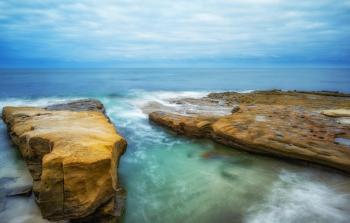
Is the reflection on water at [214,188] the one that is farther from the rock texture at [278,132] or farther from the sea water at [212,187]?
the rock texture at [278,132]

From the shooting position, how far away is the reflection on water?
5512 mm

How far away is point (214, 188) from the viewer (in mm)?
6746

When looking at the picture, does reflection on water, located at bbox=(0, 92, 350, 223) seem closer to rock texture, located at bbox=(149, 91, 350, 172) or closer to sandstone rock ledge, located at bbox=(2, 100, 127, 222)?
rock texture, located at bbox=(149, 91, 350, 172)

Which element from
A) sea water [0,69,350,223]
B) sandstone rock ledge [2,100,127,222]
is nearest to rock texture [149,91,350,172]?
sea water [0,69,350,223]

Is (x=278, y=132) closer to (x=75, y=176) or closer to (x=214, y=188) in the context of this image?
(x=214, y=188)

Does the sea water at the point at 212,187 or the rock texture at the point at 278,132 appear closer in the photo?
the sea water at the point at 212,187

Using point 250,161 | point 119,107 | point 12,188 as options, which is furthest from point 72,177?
point 119,107

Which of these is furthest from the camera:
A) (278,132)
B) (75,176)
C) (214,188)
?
(278,132)

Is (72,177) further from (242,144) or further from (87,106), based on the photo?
(87,106)

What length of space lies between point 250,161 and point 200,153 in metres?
1.90

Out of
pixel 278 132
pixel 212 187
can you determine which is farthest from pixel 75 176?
pixel 278 132

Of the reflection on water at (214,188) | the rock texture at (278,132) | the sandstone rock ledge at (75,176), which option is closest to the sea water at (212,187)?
the reflection on water at (214,188)

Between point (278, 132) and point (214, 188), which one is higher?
point (278, 132)

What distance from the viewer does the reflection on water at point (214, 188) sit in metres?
5.51
